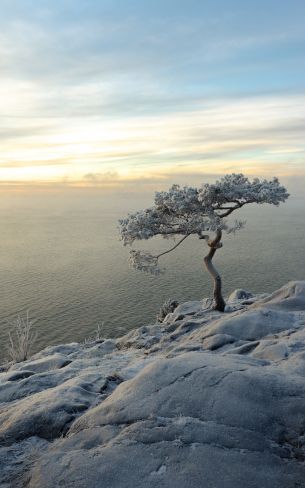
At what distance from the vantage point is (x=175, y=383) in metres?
11.6

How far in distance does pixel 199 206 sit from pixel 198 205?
98 mm

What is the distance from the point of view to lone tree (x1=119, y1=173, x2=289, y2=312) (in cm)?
2456

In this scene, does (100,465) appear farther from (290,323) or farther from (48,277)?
(48,277)

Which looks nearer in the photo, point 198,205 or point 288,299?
point 198,205

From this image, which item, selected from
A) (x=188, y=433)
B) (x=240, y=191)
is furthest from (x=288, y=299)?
(x=188, y=433)

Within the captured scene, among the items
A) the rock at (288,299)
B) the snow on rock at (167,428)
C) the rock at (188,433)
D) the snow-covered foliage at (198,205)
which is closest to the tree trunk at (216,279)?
the snow-covered foliage at (198,205)

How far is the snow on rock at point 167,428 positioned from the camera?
880 cm

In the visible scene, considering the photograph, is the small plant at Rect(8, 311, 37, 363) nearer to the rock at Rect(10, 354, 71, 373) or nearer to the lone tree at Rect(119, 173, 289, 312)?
the rock at Rect(10, 354, 71, 373)

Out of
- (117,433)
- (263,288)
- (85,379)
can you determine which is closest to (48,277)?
(263,288)

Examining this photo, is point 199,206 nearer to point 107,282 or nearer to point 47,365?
point 47,365

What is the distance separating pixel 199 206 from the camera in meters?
25.7

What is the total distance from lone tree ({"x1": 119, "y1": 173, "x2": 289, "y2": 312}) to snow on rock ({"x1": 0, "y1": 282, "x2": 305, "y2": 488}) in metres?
11.8

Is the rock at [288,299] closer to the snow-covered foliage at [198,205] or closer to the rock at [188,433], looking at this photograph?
the snow-covered foliage at [198,205]

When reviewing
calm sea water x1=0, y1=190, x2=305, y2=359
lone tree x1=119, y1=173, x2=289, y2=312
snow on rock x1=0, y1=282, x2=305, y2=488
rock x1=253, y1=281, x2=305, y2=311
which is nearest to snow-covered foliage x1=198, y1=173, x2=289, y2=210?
lone tree x1=119, y1=173, x2=289, y2=312
